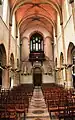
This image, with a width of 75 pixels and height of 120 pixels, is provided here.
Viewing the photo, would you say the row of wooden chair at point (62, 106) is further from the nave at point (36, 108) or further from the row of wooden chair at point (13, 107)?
the row of wooden chair at point (13, 107)

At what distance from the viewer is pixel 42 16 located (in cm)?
2698

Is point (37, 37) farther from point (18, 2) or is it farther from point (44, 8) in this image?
point (18, 2)

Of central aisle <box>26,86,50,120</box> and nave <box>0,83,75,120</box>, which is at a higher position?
nave <box>0,83,75,120</box>

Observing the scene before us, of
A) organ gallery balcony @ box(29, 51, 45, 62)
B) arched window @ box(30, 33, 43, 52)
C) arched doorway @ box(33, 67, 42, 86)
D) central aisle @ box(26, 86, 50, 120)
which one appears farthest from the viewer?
arched window @ box(30, 33, 43, 52)

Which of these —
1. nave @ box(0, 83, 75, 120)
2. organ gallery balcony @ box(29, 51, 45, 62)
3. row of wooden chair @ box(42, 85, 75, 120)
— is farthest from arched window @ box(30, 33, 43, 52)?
row of wooden chair @ box(42, 85, 75, 120)

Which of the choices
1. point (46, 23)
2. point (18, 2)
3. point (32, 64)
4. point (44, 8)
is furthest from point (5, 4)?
point (32, 64)

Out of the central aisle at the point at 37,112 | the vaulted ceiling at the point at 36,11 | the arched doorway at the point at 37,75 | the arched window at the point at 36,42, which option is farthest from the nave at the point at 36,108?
the arched window at the point at 36,42

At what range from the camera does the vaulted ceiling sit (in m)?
21.4

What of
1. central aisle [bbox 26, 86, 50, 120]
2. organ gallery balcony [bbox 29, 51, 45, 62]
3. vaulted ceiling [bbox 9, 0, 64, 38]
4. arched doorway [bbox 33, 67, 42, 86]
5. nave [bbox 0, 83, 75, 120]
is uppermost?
vaulted ceiling [bbox 9, 0, 64, 38]

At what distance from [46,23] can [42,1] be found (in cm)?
718

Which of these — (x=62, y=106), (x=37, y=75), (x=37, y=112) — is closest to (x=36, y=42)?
(x=37, y=75)

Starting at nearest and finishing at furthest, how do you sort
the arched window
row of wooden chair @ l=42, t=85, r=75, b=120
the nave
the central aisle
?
row of wooden chair @ l=42, t=85, r=75, b=120, the nave, the central aisle, the arched window

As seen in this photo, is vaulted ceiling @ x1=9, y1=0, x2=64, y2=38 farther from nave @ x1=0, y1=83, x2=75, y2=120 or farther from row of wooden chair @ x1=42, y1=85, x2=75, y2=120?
row of wooden chair @ x1=42, y1=85, x2=75, y2=120

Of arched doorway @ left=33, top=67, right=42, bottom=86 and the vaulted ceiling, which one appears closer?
the vaulted ceiling
